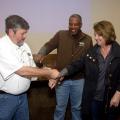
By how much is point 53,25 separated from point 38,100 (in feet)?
3.94

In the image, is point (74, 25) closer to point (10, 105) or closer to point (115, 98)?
point (115, 98)

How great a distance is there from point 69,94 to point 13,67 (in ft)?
4.26

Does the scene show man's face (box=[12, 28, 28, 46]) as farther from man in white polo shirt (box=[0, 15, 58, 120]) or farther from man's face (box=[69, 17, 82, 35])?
Result: man's face (box=[69, 17, 82, 35])

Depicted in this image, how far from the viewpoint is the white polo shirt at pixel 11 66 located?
268cm

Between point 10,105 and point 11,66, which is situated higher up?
point 11,66

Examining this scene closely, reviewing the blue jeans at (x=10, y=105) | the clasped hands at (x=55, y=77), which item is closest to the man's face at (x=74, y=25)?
the clasped hands at (x=55, y=77)

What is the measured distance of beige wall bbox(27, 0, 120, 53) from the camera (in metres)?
4.19

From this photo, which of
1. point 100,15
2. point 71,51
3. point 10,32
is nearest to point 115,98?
point 71,51

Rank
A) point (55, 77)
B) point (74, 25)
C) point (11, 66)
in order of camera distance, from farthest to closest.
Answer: point (74, 25) → point (55, 77) → point (11, 66)

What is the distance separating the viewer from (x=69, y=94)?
3779 millimetres

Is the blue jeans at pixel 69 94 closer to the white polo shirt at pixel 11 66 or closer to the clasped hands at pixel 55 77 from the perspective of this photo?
the clasped hands at pixel 55 77

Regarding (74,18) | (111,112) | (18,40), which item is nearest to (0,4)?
(74,18)

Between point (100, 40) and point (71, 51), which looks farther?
point (71, 51)

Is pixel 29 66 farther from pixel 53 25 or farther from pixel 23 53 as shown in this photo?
pixel 53 25
